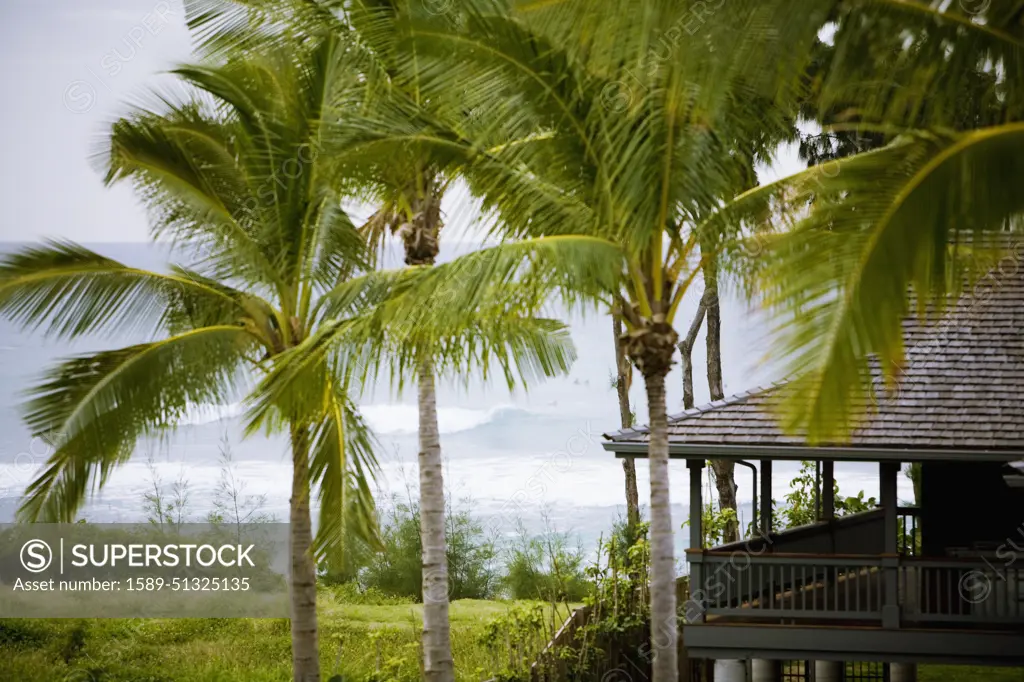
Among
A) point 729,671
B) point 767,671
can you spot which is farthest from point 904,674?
point 729,671

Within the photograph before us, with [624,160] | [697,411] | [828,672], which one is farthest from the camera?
[828,672]

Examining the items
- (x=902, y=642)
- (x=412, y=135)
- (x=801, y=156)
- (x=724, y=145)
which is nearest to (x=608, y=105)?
(x=724, y=145)

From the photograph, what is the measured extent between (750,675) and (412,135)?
791cm

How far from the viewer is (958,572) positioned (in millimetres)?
11094

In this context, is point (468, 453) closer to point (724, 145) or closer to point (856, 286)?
point (724, 145)

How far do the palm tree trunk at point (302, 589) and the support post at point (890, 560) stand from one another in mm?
5914

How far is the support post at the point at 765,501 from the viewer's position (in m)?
13.7

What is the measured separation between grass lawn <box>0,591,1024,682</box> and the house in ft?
17.2

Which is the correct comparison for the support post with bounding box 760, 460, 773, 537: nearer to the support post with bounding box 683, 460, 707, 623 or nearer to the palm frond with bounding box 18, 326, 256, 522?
the support post with bounding box 683, 460, 707, 623

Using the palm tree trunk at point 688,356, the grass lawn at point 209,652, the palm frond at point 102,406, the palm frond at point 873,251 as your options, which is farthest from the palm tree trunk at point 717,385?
the palm frond at point 873,251

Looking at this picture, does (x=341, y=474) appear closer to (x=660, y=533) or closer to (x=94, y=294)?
(x=94, y=294)

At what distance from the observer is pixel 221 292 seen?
39.3 feet

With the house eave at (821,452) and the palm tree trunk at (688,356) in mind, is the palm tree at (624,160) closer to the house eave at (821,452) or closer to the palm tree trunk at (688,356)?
the house eave at (821,452)

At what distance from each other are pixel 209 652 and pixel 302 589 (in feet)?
22.5
